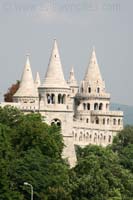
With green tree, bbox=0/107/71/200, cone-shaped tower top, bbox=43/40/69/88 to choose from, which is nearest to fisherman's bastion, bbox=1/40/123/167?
cone-shaped tower top, bbox=43/40/69/88

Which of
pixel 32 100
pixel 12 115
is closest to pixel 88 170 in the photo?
pixel 12 115

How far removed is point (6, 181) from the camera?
81.4m

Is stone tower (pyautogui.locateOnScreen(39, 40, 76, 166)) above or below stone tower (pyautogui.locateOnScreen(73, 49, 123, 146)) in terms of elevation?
below

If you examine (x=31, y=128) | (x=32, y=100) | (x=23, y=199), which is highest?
(x=32, y=100)

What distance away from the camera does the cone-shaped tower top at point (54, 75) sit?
108938 millimetres

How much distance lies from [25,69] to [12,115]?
23419mm

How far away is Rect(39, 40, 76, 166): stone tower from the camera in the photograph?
10806 cm

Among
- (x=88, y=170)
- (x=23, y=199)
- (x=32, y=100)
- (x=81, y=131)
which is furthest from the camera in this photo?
(x=81, y=131)

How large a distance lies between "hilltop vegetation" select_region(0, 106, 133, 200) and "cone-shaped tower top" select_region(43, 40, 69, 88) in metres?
10.8

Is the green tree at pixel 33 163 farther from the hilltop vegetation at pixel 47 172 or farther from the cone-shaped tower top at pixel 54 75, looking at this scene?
the cone-shaped tower top at pixel 54 75

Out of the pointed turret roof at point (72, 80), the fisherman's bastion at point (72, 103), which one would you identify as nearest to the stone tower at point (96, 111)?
the fisherman's bastion at point (72, 103)

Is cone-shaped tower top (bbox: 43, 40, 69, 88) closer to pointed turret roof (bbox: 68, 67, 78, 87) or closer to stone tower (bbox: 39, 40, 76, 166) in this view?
stone tower (bbox: 39, 40, 76, 166)

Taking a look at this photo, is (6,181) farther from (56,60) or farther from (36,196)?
(56,60)

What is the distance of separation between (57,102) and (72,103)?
2123cm
